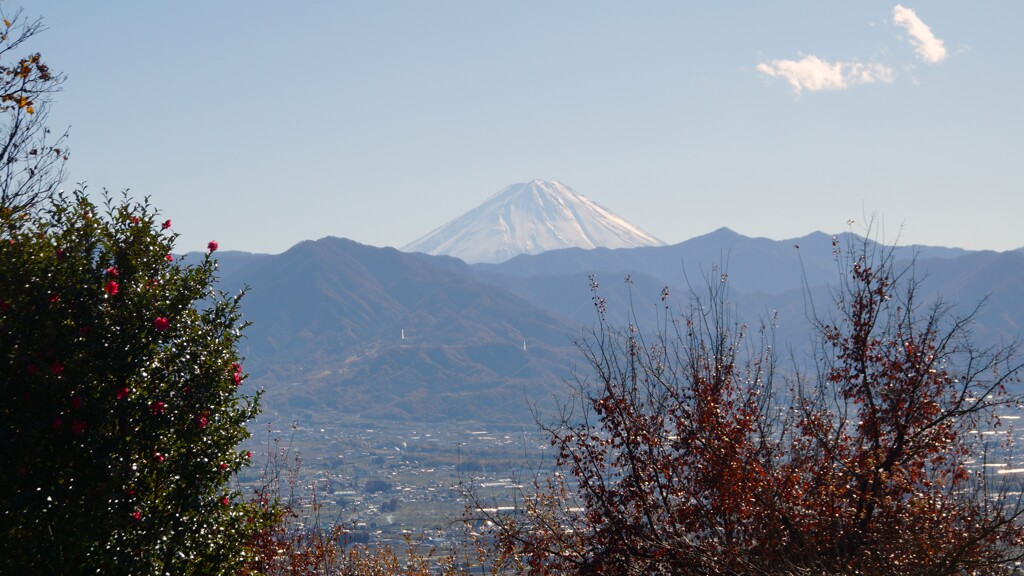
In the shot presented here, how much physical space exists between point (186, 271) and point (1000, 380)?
30.1ft

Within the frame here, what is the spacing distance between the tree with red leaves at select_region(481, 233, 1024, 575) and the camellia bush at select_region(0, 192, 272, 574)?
3502mm

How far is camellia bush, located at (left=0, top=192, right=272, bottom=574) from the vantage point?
8.26 m

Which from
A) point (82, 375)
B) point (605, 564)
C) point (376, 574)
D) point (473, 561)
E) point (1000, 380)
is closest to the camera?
point (82, 375)

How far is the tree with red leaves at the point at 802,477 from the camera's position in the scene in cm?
880

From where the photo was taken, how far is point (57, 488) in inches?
332

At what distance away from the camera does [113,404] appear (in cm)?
871

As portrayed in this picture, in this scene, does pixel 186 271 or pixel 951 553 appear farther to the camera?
pixel 186 271

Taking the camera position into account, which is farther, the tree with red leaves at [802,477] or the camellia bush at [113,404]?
the tree with red leaves at [802,477]

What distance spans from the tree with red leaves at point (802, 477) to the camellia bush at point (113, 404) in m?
3.50

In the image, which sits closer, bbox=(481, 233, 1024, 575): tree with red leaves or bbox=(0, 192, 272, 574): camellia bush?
bbox=(0, 192, 272, 574): camellia bush

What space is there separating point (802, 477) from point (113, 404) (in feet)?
23.5

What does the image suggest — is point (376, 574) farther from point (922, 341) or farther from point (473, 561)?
point (922, 341)

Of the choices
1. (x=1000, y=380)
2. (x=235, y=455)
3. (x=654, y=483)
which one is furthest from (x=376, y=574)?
(x=1000, y=380)

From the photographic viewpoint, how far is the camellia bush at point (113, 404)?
826 centimetres
